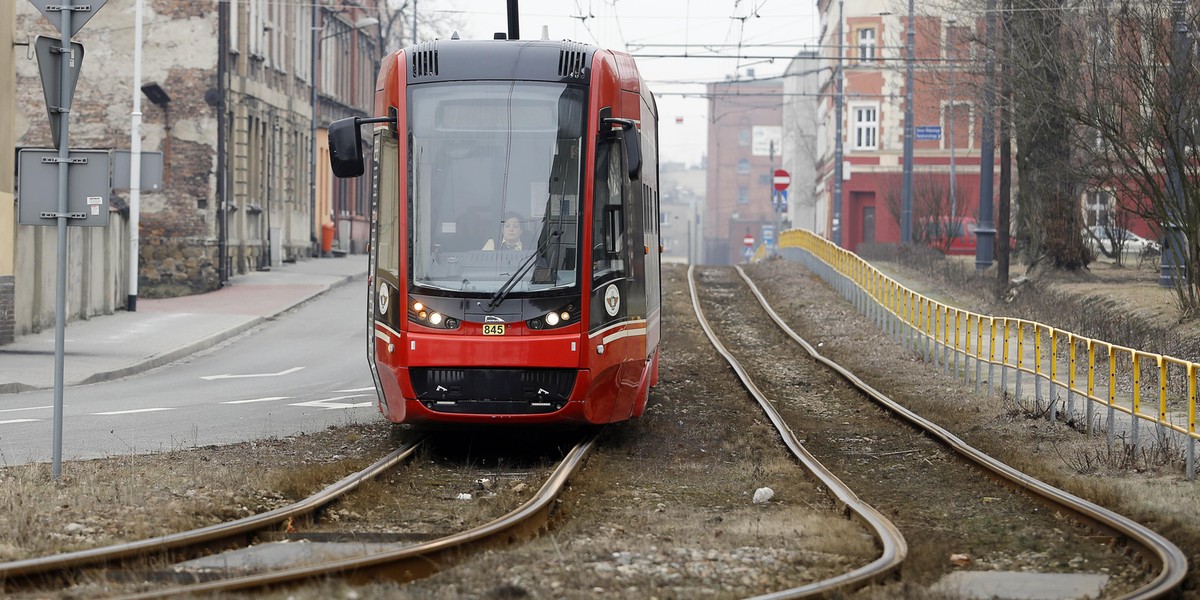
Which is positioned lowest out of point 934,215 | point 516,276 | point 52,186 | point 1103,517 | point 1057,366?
point 1103,517

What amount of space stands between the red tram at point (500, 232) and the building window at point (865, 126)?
5736cm

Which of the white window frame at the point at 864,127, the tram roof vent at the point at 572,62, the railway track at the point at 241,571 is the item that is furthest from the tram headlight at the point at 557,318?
the white window frame at the point at 864,127

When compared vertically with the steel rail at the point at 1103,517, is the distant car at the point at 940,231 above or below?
above

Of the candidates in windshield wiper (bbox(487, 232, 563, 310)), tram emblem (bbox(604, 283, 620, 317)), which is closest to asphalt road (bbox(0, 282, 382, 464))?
windshield wiper (bbox(487, 232, 563, 310))

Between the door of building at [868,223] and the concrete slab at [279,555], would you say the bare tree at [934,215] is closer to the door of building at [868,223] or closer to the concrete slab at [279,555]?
the door of building at [868,223]

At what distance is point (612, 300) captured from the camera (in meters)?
12.6

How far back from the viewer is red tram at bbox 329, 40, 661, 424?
472 inches

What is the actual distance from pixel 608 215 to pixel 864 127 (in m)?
58.2

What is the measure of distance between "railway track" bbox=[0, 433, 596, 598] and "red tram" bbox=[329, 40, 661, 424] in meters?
2.87

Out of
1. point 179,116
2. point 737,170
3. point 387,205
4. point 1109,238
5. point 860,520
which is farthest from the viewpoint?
point 737,170

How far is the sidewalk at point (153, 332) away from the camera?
2094cm

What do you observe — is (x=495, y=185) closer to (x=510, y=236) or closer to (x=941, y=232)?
(x=510, y=236)

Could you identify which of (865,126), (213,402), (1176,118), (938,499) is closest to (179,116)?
(213,402)

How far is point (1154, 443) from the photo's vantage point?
13.0 m
